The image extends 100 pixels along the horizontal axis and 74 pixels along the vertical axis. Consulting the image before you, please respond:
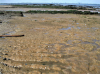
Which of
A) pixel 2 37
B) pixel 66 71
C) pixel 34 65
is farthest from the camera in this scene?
pixel 2 37

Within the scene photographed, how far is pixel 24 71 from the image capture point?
367cm

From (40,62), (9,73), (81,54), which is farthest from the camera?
(81,54)

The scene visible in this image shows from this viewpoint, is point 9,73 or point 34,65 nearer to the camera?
point 9,73

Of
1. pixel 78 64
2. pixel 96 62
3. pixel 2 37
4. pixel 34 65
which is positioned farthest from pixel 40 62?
pixel 2 37

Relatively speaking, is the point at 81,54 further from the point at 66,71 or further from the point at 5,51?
the point at 5,51

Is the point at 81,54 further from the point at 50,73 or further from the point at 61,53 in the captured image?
the point at 50,73

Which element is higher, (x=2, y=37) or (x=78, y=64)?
(x=2, y=37)

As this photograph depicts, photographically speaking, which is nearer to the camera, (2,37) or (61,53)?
(61,53)

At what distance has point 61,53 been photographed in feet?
16.9

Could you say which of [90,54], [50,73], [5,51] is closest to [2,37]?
[5,51]

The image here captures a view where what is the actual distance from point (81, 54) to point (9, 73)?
12.2 ft

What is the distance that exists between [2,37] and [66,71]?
590 centimetres

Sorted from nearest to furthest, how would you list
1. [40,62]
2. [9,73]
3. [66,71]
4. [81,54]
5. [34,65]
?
[9,73], [66,71], [34,65], [40,62], [81,54]

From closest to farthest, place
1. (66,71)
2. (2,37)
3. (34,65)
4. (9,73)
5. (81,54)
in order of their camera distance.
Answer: (9,73) < (66,71) < (34,65) < (81,54) < (2,37)
